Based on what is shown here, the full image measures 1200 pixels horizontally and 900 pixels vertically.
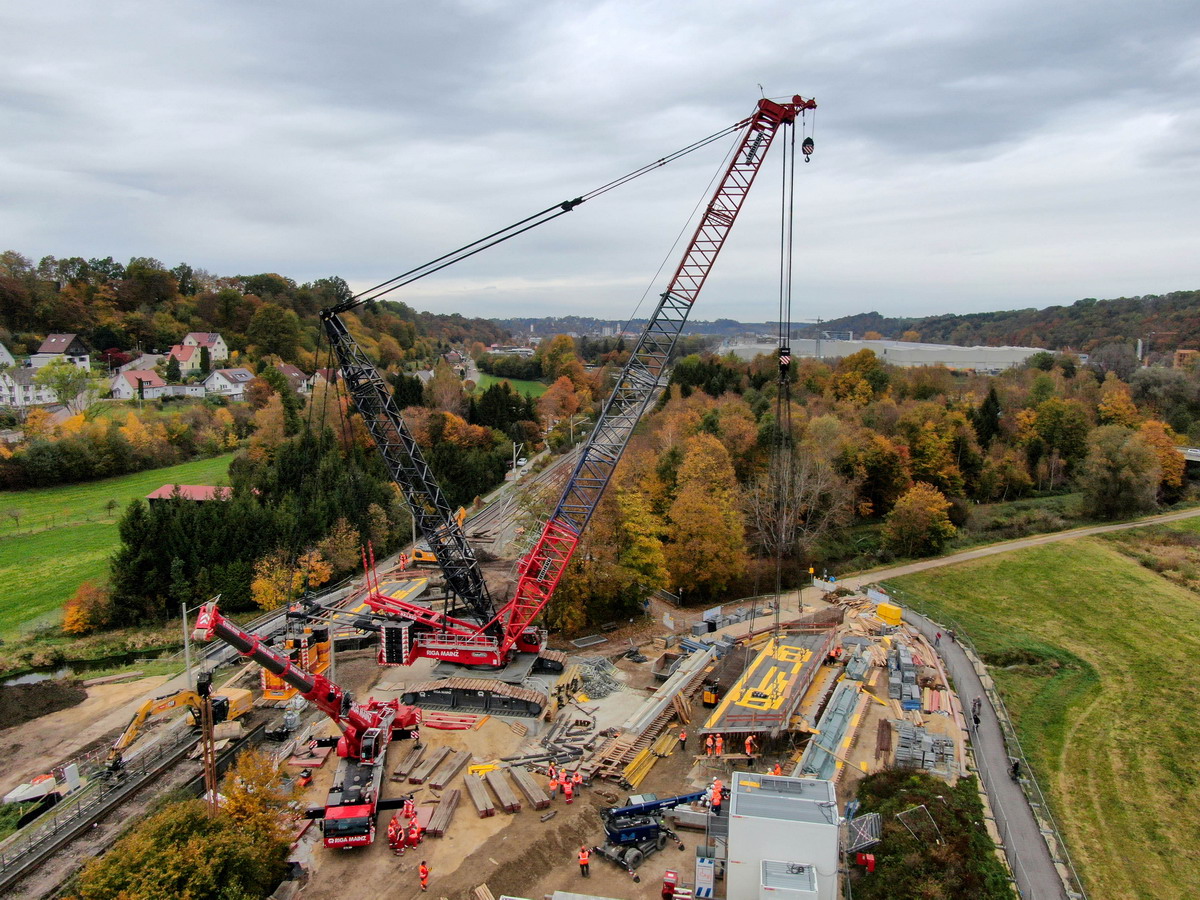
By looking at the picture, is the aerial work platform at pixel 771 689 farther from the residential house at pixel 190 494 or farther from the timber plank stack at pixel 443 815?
the residential house at pixel 190 494

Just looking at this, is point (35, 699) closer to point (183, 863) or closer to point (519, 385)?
point (183, 863)

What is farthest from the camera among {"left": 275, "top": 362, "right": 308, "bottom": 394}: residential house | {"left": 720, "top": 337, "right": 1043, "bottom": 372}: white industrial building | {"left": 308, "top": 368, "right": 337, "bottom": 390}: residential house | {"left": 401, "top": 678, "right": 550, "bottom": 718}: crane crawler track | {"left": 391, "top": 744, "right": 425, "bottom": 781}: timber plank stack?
A: {"left": 720, "top": 337, "right": 1043, "bottom": 372}: white industrial building

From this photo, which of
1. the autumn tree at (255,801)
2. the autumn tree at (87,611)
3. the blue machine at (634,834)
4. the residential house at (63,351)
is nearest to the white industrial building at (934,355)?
the residential house at (63,351)

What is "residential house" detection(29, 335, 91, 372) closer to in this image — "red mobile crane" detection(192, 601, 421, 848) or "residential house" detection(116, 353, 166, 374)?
"residential house" detection(116, 353, 166, 374)

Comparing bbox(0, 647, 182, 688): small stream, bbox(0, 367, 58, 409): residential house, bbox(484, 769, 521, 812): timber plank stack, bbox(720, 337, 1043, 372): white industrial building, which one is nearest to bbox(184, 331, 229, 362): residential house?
bbox(0, 367, 58, 409): residential house

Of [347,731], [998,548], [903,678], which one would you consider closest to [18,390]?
[347,731]

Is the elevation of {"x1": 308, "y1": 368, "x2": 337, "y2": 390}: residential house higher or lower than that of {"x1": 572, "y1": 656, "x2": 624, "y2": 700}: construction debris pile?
higher
